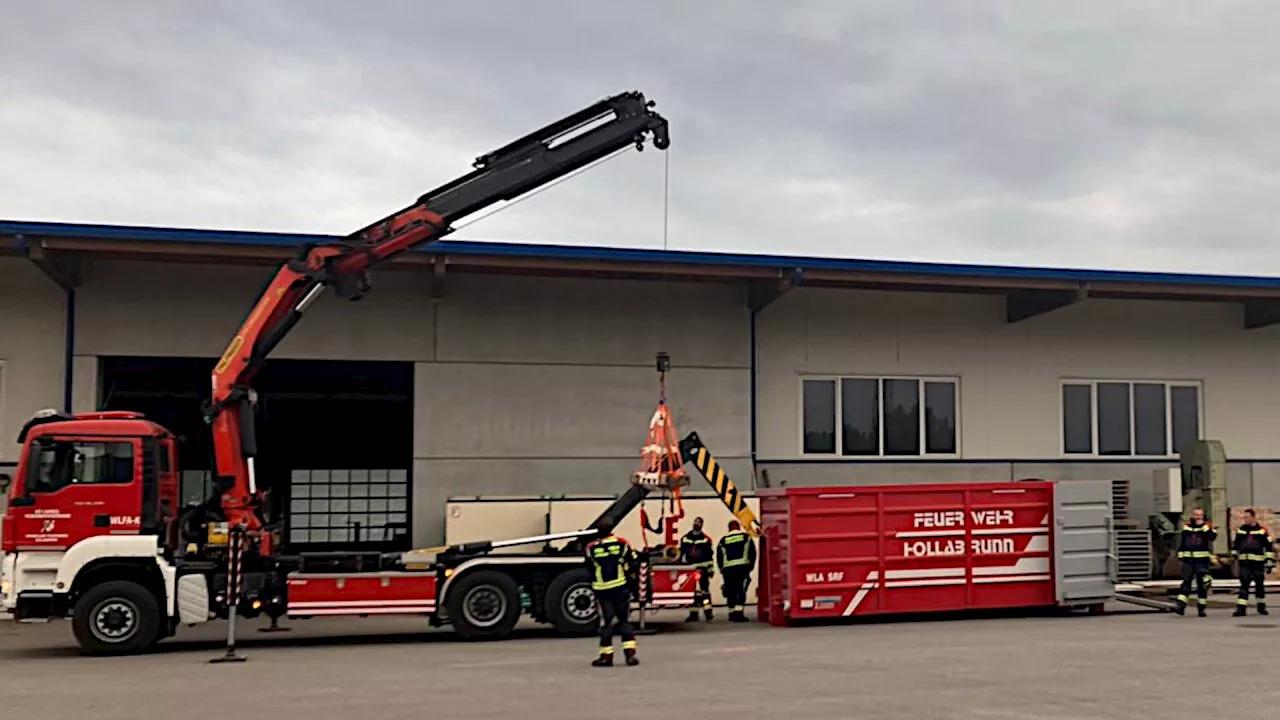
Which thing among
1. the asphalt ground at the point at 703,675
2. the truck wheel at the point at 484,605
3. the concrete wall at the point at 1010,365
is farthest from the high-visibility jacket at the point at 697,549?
the concrete wall at the point at 1010,365

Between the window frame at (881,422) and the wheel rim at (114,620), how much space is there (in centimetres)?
1292

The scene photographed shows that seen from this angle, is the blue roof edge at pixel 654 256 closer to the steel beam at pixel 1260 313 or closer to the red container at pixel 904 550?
the steel beam at pixel 1260 313

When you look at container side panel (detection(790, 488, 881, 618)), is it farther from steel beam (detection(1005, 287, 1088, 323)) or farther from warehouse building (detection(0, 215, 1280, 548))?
steel beam (detection(1005, 287, 1088, 323))

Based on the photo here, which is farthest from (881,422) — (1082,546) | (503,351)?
(503,351)

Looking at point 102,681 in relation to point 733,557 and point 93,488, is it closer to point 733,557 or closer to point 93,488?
point 93,488

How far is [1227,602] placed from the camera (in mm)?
22531

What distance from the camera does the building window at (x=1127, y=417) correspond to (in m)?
27.1

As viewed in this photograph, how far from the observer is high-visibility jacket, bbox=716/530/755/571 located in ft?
66.4

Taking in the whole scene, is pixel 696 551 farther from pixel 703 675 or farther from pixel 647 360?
pixel 703 675

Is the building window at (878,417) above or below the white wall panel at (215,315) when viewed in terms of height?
below

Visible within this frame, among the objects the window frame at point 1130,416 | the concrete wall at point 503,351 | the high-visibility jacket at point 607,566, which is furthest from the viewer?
the window frame at point 1130,416

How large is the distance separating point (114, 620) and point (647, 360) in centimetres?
1115

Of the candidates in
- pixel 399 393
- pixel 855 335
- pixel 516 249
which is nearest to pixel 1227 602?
pixel 855 335

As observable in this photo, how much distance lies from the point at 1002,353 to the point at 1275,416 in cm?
636
